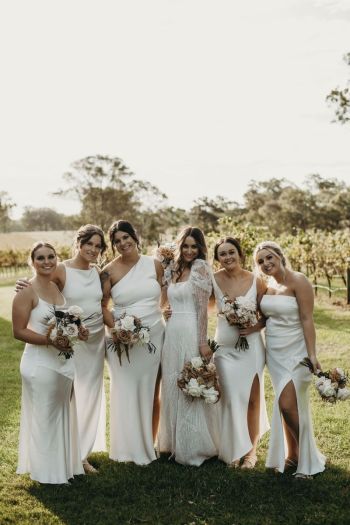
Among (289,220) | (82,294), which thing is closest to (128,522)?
(82,294)

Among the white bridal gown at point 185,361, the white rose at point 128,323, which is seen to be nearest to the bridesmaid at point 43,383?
the white rose at point 128,323

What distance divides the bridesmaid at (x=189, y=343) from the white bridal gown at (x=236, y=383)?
17 centimetres

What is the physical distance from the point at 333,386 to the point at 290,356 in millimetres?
588

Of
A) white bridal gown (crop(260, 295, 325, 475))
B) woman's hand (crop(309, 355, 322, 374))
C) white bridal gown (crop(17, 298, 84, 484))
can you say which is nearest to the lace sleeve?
white bridal gown (crop(260, 295, 325, 475))

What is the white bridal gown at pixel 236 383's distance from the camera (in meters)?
5.98

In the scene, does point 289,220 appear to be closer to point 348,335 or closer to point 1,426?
point 348,335

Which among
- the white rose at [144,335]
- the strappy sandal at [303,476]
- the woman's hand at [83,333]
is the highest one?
the woman's hand at [83,333]

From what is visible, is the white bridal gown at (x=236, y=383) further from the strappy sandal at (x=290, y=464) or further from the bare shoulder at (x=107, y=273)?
the bare shoulder at (x=107, y=273)

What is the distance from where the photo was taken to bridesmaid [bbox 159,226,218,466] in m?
5.98

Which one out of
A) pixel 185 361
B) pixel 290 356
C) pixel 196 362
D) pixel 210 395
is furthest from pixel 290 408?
pixel 185 361

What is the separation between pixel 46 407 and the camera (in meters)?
5.46

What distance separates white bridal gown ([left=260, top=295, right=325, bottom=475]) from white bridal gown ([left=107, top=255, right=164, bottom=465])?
1.25 metres

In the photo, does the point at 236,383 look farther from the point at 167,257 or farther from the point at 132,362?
the point at 167,257

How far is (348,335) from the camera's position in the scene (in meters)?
14.2
